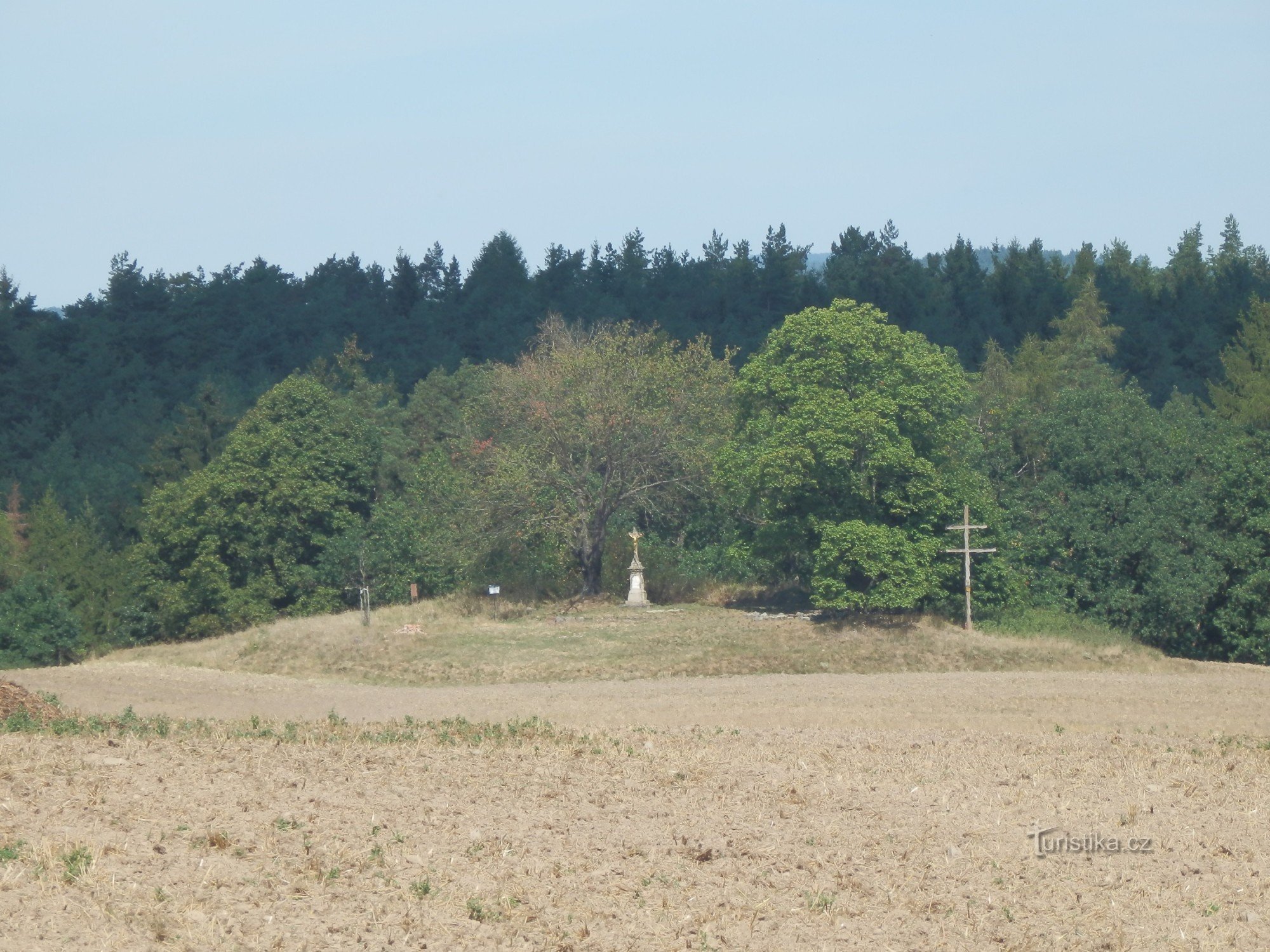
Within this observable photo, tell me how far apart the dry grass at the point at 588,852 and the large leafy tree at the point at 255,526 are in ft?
142

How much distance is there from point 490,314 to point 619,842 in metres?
132

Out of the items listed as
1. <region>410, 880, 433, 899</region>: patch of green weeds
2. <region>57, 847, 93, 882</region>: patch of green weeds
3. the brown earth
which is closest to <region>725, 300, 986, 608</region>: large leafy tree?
the brown earth

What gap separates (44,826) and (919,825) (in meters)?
8.17

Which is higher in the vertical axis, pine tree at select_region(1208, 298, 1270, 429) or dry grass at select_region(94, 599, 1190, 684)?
pine tree at select_region(1208, 298, 1270, 429)

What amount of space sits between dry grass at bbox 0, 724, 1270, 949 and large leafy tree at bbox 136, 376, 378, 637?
142ft

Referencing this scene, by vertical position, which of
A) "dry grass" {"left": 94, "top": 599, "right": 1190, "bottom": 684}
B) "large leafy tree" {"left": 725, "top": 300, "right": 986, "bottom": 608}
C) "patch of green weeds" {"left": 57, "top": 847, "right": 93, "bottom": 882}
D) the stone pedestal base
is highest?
"large leafy tree" {"left": 725, "top": 300, "right": 986, "bottom": 608}

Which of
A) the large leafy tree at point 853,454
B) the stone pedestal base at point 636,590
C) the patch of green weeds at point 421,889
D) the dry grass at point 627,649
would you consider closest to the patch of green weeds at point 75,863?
the patch of green weeds at point 421,889

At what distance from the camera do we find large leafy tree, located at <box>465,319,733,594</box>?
49.7m

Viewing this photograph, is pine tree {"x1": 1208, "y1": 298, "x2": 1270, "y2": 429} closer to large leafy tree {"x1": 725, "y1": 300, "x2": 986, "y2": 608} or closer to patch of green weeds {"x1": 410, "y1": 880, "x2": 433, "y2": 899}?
large leafy tree {"x1": 725, "y1": 300, "x2": 986, "y2": 608}

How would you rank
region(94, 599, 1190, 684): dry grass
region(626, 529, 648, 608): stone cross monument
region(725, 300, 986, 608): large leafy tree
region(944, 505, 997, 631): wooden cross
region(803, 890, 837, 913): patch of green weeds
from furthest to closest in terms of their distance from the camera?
1. region(626, 529, 648, 608): stone cross monument
2. region(944, 505, 997, 631): wooden cross
3. region(725, 300, 986, 608): large leafy tree
4. region(94, 599, 1190, 684): dry grass
5. region(803, 890, 837, 913): patch of green weeds

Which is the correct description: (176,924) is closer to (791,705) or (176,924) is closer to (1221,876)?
(1221,876)

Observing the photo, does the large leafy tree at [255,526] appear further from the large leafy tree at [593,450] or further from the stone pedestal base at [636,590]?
Answer: the stone pedestal base at [636,590]

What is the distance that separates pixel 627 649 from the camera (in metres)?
39.6

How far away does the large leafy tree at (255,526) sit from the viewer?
191 ft
